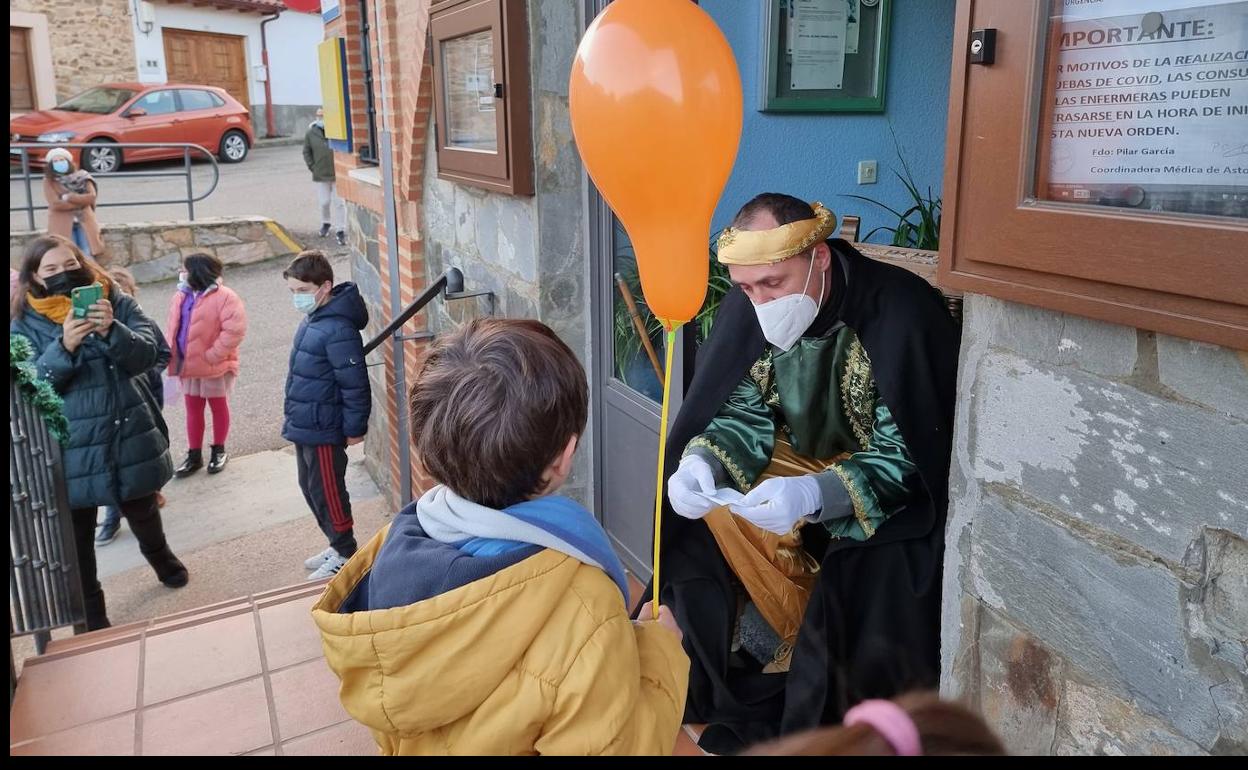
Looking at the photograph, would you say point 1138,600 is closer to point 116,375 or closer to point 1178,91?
point 1178,91

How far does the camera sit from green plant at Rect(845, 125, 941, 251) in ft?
11.1

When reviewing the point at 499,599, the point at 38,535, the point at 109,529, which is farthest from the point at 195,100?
the point at 499,599

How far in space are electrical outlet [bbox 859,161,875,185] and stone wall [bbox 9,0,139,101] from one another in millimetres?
18959

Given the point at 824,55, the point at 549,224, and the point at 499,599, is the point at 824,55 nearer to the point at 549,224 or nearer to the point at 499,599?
the point at 549,224

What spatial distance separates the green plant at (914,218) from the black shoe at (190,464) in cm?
442

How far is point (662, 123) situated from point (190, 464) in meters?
5.36

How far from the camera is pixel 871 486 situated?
2164mm

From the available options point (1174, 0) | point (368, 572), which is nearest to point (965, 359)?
point (1174, 0)

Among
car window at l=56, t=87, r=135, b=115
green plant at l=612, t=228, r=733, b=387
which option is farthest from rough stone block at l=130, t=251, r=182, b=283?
green plant at l=612, t=228, r=733, b=387

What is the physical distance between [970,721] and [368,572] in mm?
1027

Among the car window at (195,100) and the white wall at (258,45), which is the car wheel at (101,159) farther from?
the white wall at (258,45)

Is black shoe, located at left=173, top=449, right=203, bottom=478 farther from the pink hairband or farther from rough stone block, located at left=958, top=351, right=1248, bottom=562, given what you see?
the pink hairband

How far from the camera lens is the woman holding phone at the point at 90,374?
11.9 feet

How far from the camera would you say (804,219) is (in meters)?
2.24
